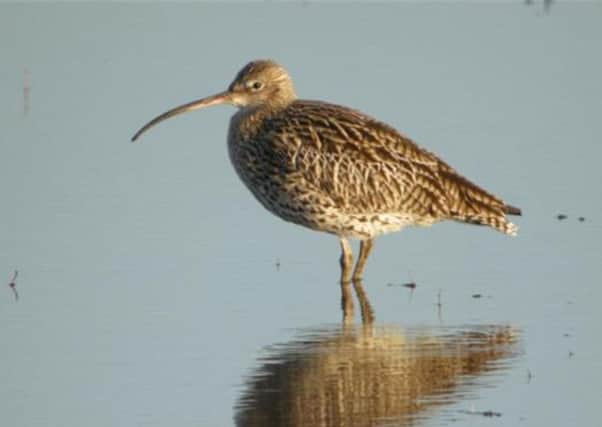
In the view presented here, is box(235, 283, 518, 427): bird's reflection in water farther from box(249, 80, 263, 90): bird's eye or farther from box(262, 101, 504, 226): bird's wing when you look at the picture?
box(249, 80, 263, 90): bird's eye

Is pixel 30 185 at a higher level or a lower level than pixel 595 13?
lower

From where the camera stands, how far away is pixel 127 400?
9430 mm

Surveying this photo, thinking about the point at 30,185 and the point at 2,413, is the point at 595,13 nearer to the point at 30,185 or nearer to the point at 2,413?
the point at 30,185

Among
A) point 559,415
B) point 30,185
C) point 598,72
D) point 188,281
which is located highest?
point 598,72

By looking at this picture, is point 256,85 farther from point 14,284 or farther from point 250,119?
point 14,284

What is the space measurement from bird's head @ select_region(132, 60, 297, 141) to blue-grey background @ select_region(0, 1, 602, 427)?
3.37ft

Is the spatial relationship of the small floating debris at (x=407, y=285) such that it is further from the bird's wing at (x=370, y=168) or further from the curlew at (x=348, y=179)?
the bird's wing at (x=370, y=168)

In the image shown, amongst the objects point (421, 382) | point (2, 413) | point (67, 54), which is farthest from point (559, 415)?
point (67, 54)

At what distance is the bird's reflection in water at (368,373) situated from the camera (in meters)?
9.14

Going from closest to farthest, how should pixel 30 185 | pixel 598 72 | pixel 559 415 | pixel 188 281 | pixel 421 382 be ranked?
pixel 559 415 → pixel 421 382 → pixel 188 281 → pixel 30 185 → pixel 598 72

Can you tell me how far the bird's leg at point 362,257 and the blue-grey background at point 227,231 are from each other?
0.14 m

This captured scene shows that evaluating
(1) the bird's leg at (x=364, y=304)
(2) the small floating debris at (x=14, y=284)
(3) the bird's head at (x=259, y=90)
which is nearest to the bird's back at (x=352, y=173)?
(3) the bird's head at (x=259, y=90)

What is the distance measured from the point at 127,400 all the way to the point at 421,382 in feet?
5.45

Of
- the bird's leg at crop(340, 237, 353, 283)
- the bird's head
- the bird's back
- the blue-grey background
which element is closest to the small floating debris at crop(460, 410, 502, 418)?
the blue-grey background
